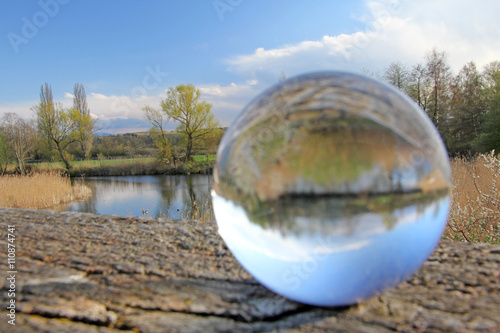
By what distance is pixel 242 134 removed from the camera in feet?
4.40

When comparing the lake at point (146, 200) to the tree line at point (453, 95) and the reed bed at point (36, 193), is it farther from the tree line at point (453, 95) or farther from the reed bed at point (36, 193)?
the tree line at point (453, 95)

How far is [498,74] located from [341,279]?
27929mm

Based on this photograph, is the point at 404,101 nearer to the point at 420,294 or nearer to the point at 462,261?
the point at 420,294

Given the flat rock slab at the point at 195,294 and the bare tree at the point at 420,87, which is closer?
the flat rock slab at the point at 195,294

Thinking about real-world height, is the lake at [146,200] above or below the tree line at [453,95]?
below

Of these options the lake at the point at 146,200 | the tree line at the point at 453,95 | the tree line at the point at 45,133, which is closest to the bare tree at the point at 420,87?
the tree line at the point at 453,95

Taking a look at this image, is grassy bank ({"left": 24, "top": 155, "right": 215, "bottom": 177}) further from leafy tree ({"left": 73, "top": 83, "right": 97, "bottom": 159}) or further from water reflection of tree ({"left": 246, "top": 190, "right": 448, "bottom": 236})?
water reflection of tree ({"left": 246, "top": 190, "right": 448, "bottom": 236})

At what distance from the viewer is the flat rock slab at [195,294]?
137 cm

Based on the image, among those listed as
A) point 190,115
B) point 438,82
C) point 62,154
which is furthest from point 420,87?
point 62,154

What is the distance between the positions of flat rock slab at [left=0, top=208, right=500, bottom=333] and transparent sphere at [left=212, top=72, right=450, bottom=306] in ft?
0.57

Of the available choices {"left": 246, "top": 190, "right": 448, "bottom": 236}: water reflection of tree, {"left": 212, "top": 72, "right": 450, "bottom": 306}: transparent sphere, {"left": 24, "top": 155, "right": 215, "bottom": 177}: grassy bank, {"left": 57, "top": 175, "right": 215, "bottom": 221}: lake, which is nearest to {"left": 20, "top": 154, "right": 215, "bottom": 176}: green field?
{"left": 24, "top": 155, "right": 215, "bottom": 177}: grassy bank

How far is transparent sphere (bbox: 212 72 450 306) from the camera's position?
3.63 ft

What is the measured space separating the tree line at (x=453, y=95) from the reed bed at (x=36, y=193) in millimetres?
22536

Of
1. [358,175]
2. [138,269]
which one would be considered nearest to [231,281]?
[138,269]
